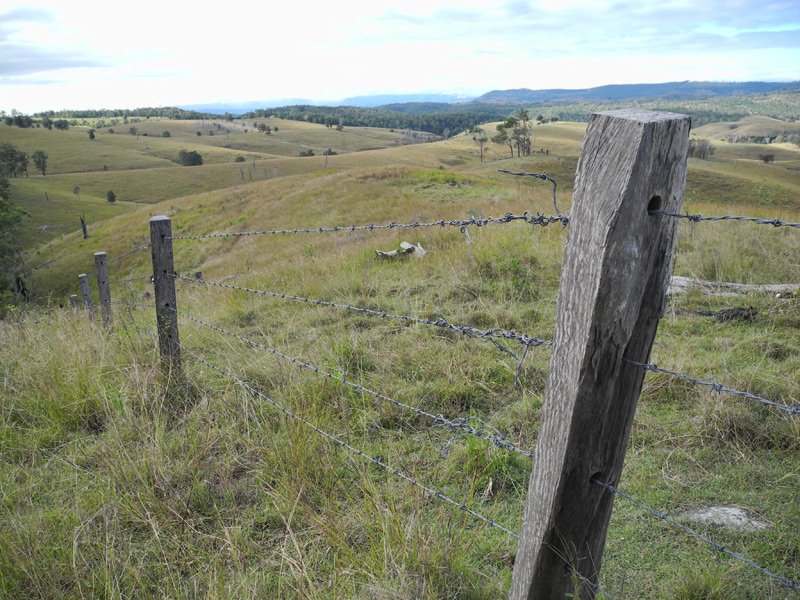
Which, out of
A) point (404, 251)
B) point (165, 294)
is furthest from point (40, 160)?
point (165, 294)

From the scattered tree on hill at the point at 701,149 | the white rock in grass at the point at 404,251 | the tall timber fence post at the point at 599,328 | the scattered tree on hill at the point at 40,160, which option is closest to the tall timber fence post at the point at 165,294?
the tall timber fence post at the point at 599,328

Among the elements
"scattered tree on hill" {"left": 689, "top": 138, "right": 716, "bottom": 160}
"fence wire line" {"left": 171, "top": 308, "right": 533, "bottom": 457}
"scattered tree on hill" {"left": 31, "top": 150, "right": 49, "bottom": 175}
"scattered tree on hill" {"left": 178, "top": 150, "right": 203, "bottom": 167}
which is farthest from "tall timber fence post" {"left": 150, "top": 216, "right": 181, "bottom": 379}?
"scattered tree on hill" {"left": 178, "top": 150, "right": 203, "bottom": 167}

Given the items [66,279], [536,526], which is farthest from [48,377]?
[66,279]

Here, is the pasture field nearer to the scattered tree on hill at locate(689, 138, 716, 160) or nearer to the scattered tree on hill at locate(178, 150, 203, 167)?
the scattered tree on hill at locate(689, 138, 716, 160)

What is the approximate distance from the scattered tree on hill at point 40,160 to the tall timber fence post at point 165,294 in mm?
122778

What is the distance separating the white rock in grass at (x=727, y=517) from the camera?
2592 mm

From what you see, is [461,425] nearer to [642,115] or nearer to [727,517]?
[727,517]

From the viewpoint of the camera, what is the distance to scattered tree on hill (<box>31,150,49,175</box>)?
3981 inches

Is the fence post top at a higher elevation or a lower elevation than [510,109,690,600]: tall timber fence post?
higher

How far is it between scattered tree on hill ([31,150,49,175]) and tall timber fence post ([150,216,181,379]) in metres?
123

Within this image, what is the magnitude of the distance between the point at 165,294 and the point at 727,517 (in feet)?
13.7

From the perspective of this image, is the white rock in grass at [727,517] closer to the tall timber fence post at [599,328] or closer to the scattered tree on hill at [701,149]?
the tall timber fence post at [599,328]

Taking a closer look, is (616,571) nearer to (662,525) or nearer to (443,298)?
(662,525)

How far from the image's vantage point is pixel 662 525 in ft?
8.79
